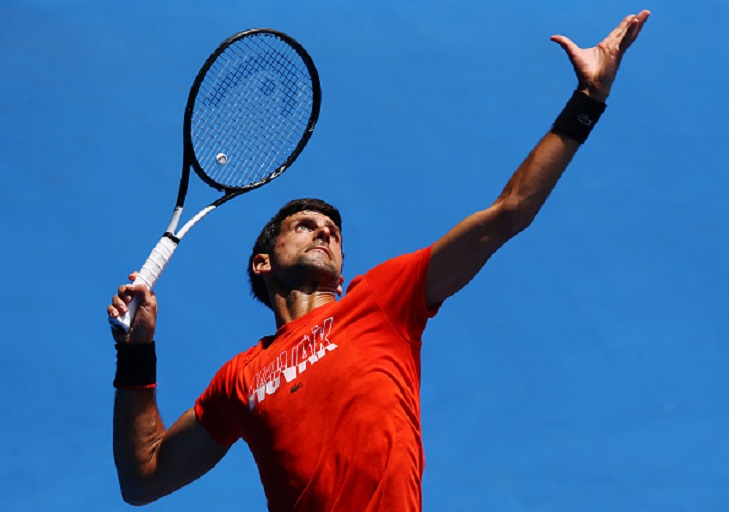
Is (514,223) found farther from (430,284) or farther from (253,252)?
(253,252)

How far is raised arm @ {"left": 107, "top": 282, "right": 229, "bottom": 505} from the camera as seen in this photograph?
9.66 m

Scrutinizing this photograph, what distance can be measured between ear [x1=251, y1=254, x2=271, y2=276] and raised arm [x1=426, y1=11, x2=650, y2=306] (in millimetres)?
2521

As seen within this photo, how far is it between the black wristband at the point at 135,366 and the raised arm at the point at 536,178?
265cm

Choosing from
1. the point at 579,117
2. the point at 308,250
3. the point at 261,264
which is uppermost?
the point at 261,264

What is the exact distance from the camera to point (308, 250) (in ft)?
32.9

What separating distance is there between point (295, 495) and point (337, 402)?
2.29 feet

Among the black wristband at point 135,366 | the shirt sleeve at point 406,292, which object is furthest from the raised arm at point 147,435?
the shirt sleeve at point 406,292

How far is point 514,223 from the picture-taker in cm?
786

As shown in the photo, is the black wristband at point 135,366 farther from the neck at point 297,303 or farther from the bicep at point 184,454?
the neck at point 297,303

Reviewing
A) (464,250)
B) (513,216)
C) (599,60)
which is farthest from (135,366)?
(599,60)

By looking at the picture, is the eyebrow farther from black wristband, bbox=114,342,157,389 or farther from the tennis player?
black wristband, bbox=114,342,157,389

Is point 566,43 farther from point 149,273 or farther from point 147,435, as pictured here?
point 147,435

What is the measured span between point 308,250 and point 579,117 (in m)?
2.99

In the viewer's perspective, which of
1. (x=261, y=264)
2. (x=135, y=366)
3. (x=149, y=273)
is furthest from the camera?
(x=261, y=264)
